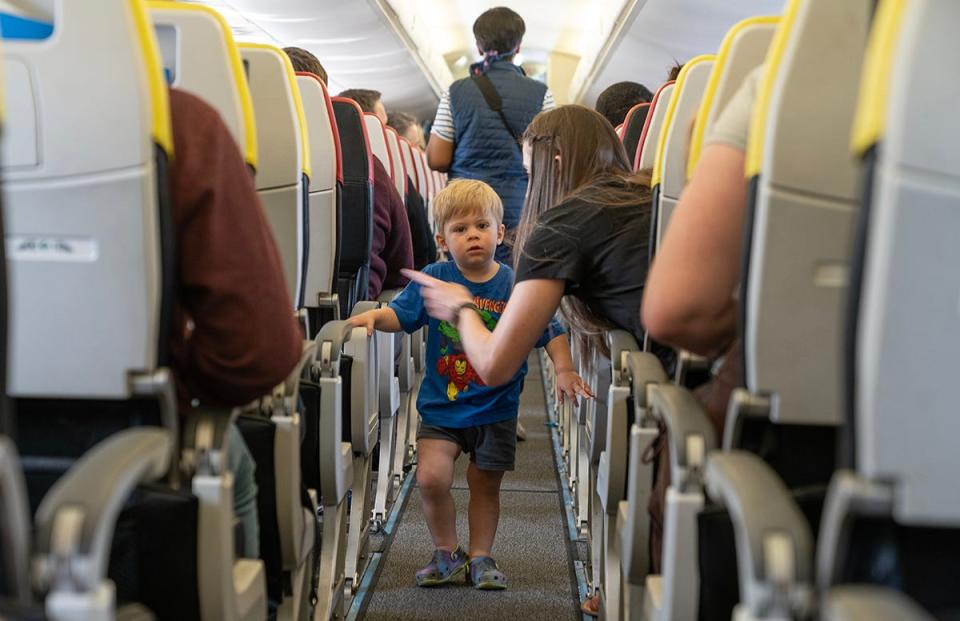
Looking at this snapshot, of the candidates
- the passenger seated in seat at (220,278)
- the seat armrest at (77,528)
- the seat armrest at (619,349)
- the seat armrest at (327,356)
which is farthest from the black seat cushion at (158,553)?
the seat armrest at (619,349)

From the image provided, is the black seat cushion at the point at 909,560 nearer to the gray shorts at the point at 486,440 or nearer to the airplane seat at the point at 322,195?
the airplane seat at the point at 322,195

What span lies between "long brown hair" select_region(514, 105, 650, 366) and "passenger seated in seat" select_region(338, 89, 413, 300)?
1.27m

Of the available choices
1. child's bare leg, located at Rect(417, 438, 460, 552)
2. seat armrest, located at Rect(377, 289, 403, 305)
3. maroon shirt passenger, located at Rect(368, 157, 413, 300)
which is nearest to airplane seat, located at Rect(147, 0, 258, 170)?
child's bare leg, located at Rect(417, 438, 460, 552)

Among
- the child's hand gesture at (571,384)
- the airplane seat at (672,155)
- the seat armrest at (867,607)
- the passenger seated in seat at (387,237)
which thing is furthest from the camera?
the passenger seated in seat at (387,237)

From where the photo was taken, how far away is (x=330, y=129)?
2830 mm

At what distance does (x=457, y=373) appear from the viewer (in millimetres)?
3209

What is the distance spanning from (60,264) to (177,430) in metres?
0.34

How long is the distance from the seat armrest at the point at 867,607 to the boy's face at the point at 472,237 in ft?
7.42

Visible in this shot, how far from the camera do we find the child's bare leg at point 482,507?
323 centimetres

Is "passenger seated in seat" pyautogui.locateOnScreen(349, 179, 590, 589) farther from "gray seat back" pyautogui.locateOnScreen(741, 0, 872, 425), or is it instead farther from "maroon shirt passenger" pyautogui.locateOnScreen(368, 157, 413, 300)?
"gray seat back" pyautogui.locateOnScreen(741, 0, 872, 425)

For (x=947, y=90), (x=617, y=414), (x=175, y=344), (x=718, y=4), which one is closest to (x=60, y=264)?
(x=175, y=344)

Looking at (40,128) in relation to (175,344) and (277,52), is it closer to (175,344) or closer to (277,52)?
(175,344)

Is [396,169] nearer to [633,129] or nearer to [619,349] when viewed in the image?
[633,129]

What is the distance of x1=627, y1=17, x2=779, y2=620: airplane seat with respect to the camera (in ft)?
4.84
